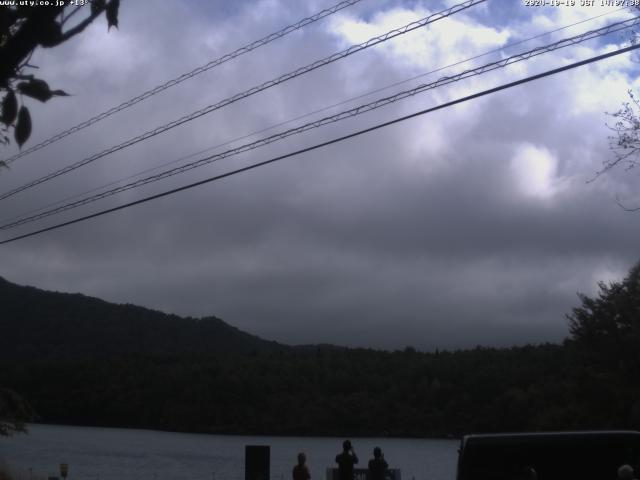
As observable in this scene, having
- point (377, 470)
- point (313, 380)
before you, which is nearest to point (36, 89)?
point (377, 470)

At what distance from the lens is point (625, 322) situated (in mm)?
35062

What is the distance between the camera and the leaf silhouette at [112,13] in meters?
4.20

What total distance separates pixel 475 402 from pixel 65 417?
35.4 meters

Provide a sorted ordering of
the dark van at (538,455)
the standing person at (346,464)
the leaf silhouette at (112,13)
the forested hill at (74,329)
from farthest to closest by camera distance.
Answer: the forested hill at (74,329) → the standing person at (346,464) → the dark van at (538,455) → the leaf silhouette at (112,13)

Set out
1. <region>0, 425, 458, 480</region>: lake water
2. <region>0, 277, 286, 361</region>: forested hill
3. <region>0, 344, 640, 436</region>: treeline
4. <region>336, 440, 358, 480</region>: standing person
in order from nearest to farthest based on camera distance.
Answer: <region>336, 440, 358, 480</region>: standing person → <region>0, 344, 640, 436</region>: treeline → <region>0, 425, 458, 480</region>: lake water → <region>0, 277, 286, 361</region>: forested hill

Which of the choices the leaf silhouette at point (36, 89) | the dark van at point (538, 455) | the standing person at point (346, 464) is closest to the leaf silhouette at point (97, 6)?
the leaf silhouette at point (36, 89)

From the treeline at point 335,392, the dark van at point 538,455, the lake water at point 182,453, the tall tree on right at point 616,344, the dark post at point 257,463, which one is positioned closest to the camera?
the dark van at point 538,455

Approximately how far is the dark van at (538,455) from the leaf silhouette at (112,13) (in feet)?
29.0

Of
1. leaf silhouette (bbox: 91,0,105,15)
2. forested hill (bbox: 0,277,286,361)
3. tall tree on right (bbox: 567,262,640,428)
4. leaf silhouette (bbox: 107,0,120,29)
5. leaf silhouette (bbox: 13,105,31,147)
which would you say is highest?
forested hill (bbox: 0,277,286,361)

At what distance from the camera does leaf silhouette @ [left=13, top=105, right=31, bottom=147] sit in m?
4.27

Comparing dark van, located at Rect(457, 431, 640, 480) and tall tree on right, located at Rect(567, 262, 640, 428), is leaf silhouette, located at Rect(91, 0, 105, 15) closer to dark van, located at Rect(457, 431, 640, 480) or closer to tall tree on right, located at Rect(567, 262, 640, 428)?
dark van, located at Rect(457, 431, 640, 480)

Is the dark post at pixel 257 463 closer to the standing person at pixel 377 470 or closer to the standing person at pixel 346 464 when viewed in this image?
the standing person at pixel 346 464

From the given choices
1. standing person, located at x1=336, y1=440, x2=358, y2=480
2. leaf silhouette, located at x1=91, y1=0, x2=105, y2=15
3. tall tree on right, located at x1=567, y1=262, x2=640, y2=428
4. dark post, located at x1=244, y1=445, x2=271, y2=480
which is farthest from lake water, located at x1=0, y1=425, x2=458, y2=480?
leaf silhouette, located at x1=91, y1=0, x2=105, y2=15

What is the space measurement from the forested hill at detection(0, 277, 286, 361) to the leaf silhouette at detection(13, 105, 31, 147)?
212 feet
